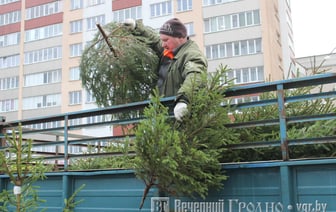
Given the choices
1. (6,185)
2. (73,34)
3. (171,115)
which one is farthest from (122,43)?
(73,34)

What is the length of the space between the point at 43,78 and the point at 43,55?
188cm

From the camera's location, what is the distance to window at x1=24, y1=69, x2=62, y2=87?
3209 cm

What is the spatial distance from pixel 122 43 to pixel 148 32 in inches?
14.7

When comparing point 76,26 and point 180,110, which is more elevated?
point 76,26

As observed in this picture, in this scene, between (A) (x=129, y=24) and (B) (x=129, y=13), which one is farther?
(B) (x=129, y=13)

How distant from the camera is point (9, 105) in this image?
33.8 m

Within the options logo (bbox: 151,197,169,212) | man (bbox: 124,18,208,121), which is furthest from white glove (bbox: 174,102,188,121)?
logo (bbox: 151,197,169,212)

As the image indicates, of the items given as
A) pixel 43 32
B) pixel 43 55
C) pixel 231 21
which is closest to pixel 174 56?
pixel 231 21

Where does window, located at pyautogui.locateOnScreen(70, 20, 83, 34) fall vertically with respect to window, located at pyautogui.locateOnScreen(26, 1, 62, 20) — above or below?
below

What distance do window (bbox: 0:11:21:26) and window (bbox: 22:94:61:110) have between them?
276 inches

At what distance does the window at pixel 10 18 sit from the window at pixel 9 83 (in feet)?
15.8

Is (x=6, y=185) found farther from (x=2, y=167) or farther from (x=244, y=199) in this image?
(x=244, y=199)

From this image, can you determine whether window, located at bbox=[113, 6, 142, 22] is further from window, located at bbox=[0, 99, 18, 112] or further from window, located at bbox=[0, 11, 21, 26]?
window, located at bbox=[0, 99, 18, 112]

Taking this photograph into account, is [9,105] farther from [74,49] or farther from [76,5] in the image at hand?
[76,5]
